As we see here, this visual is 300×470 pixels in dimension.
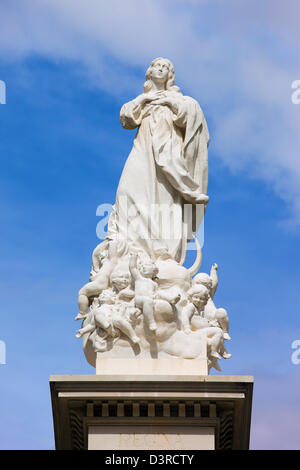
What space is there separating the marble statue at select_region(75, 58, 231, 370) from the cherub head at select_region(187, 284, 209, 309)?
0.06 feet

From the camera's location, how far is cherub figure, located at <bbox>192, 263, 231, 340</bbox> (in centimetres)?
2144

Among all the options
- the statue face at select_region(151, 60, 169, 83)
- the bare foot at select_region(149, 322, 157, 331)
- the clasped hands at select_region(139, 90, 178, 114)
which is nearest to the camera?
the bare foot at select_region(149, 322, 157, 331)

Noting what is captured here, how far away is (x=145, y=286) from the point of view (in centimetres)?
2088

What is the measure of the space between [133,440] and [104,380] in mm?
1128

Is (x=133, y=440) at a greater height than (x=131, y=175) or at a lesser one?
lesser

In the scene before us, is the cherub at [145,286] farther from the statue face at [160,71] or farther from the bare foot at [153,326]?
the statue face at [160,71]

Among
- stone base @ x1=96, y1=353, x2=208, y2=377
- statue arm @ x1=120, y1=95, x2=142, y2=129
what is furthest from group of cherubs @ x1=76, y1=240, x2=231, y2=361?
statue arm @ x1=120, y1=95, x2=142, y2=129

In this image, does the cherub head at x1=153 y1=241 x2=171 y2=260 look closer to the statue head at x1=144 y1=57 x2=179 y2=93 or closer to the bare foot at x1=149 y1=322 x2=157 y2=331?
the bare foot at x1=149 y1=322 x2=157 y2=331

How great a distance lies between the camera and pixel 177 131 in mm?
23750

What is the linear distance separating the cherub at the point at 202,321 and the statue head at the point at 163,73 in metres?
4.95
